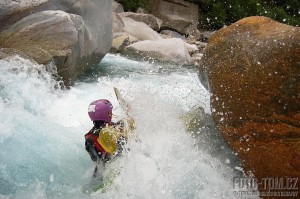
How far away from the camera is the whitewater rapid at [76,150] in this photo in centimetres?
352

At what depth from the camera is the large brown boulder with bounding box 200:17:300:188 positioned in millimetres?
3113

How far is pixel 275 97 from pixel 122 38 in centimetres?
885

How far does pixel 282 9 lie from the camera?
2175 centimetres

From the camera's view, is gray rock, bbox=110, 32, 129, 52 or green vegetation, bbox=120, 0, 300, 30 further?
green vegetation, bbox=120, 0, 300, 30

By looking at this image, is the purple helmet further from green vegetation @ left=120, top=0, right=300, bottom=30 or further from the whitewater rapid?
green vegetation @ left=120, top=0, right=300, bottom=30

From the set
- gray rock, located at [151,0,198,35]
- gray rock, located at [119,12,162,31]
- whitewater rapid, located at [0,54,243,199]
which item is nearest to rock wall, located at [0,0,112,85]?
whitewater rapid, located at [0,54,243,199]

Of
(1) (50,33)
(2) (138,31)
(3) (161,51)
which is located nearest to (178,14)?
(2) (138,31)

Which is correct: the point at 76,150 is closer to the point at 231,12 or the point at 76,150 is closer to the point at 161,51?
the point at 161,51

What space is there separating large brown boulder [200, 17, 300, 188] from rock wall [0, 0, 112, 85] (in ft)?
10.9

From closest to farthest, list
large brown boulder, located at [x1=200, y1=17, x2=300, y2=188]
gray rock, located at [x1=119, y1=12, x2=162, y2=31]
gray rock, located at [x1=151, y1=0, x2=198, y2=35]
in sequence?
1. large brown boulder, located at [x1=200, y1=17, x2=300, y2=188]
2. gray rock, located at [x1=119, y1=12, x2=162, y2=31]
3. gray rock, located at [x1=151, y1=0, x2=198, y2=35]

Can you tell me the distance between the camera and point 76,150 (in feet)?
14.2

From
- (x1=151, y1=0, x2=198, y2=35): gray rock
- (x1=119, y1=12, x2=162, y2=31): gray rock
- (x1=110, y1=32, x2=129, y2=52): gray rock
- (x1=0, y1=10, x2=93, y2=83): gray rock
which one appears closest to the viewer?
(x1=0, y1=10, x2=93, y2=83): gray rock

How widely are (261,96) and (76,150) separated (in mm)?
2317

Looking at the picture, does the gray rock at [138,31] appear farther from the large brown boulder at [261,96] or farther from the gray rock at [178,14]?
the large brown boulder at [261,96]
